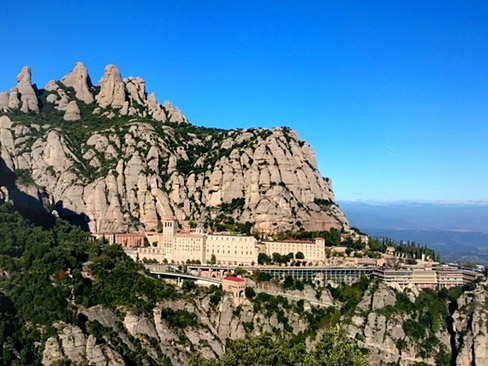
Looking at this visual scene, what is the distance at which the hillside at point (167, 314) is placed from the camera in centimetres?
8006

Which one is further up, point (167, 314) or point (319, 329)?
point (167, 314)

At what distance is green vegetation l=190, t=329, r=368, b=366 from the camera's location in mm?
53969

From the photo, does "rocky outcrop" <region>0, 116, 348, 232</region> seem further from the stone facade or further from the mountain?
the stone facade

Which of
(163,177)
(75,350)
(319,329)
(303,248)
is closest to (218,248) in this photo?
(303,248)

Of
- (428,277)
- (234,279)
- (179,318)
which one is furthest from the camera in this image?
(428,277)

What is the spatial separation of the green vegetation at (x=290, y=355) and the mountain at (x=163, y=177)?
8872cm

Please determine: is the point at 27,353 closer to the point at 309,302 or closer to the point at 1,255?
the point at 1,255

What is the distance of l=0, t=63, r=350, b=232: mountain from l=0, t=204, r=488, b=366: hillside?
31.8 metres

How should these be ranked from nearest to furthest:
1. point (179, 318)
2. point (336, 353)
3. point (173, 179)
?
point (336, 353) → point (179, 318) → point (173, 179)

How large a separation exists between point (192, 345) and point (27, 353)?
27.9m

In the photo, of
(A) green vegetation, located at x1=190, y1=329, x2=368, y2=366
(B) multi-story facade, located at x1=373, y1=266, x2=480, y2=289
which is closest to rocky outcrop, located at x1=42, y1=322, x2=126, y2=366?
(A) green vegetation, located at x1=190, y1=329, x2=368, y2=366

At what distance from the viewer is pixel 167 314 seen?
98.4m

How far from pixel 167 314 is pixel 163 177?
7591 cm

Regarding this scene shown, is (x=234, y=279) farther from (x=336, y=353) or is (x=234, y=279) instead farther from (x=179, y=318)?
(x=336, y=353)
